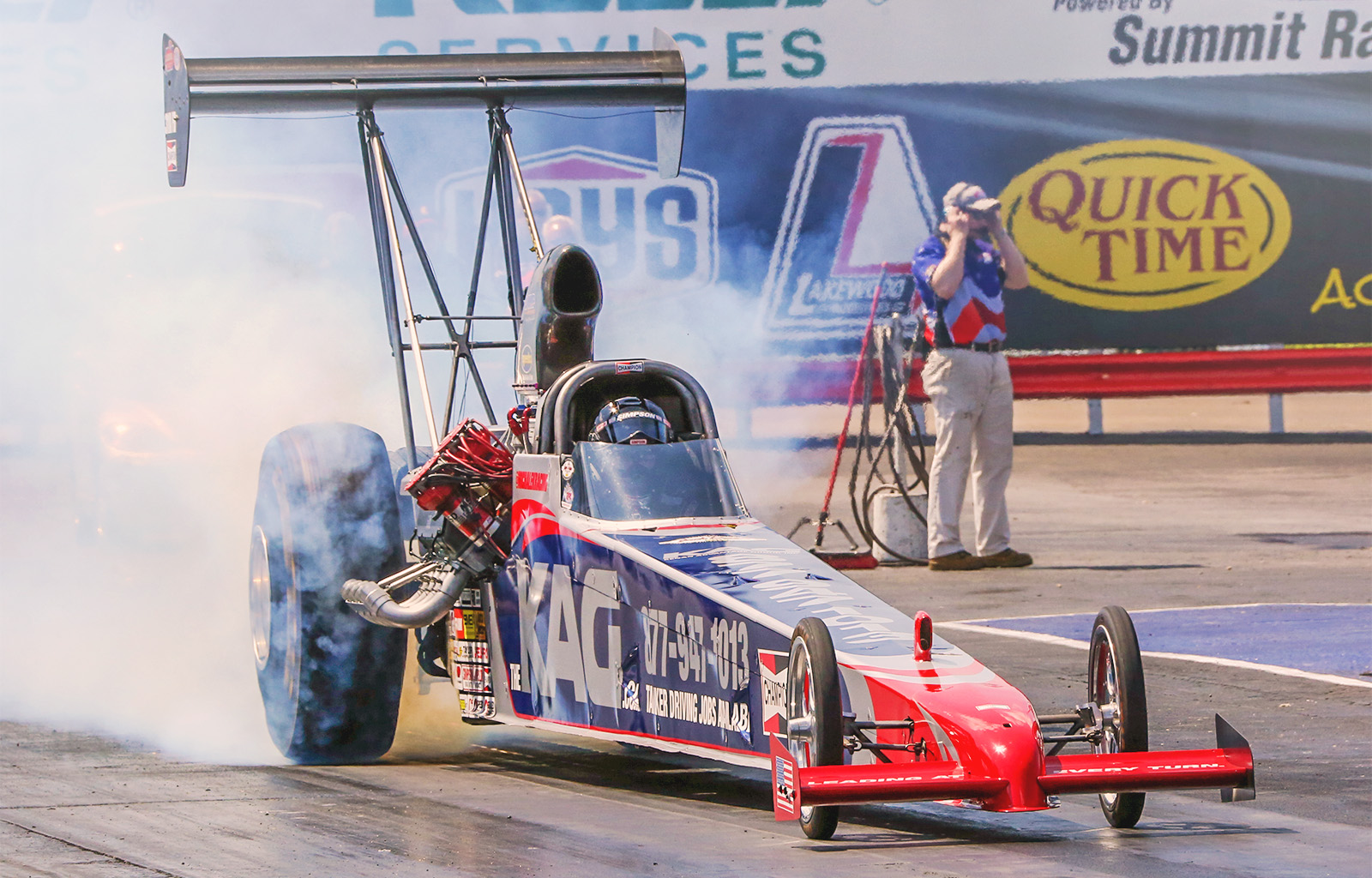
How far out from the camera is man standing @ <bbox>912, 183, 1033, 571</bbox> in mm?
14352

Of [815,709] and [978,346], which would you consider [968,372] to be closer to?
[978,346]

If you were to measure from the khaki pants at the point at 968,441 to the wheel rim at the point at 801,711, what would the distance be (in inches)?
322

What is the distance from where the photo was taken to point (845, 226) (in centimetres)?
2116

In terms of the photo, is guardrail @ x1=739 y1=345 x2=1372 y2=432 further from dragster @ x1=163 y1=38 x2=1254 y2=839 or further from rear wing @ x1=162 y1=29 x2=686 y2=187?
dragster @ x1=163 y1=38 x2=1254 y2=839

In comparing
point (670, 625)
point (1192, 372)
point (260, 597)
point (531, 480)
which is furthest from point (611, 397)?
point (1192, 372)

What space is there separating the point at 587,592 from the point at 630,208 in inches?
504

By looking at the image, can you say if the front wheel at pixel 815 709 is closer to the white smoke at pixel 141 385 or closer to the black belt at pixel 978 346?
the white smoke at pixel 141 385

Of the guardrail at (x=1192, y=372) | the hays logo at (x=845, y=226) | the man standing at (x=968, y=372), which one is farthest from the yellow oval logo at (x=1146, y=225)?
the man standing at (x=968, y=372)

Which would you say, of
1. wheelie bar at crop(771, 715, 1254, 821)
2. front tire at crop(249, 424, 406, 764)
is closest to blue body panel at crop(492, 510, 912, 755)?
wheelie bar at crop(771, 715, 1254, 821)

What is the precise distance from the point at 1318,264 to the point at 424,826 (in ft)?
55.3

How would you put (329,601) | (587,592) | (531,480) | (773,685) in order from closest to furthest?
1. (773,685)
2. (587,592)
3. (531,480)
4. (329,601)

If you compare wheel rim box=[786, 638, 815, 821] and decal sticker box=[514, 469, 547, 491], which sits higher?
decal sticker box=[514, 469, 547, 491]

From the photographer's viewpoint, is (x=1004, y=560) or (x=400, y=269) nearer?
(x=400, y=269)

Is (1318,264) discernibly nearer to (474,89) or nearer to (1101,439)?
(1101,439)
